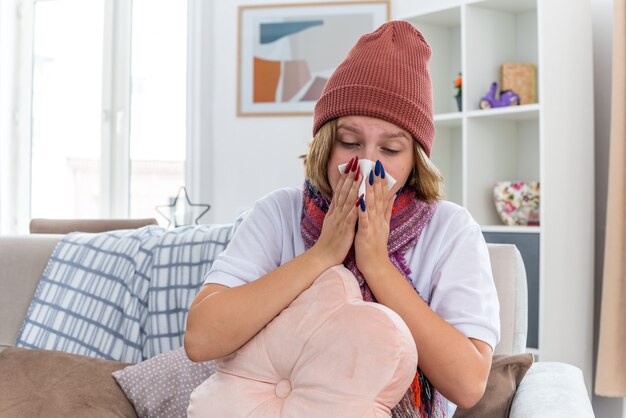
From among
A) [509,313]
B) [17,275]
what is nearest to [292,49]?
[17,275]

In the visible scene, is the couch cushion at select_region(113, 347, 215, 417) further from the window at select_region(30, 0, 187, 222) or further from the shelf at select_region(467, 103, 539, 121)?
the window at select_region(30, 0, 187, 222)

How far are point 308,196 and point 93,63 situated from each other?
3.50m

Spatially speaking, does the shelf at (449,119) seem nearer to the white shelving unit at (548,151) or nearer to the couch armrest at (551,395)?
the white shelving unit at (548,151)

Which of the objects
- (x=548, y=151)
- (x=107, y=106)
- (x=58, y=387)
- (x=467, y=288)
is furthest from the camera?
(x=107, y=106)

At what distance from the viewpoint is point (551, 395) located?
1387 millimetres

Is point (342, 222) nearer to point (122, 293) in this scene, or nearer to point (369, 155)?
point (369, 155)

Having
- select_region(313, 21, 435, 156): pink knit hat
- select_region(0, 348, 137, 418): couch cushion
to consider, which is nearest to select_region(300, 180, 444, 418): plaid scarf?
select_region(313, 21, 435, 156): pink knit hat

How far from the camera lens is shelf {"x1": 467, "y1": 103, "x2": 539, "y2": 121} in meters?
2.87

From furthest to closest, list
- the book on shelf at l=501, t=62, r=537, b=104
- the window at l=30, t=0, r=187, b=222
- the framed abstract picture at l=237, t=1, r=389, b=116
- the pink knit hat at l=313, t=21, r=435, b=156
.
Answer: the window at l=30, t=0, r=187, b=222, the framed abstract picture at l=237, t=1, r=389, b=116, the book on shelf at l=501, t=62, r=537, b=104, the pink knit hat at l=313, t=21, r=435, b=156

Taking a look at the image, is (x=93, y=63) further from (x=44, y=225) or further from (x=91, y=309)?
(x=91, y=309)

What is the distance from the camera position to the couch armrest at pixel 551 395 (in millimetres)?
1295

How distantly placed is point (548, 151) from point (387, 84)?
1649mm

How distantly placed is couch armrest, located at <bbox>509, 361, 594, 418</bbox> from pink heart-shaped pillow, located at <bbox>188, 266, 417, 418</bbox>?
0.35 meters

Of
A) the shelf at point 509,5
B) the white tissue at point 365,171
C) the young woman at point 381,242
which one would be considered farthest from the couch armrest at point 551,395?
the shelf at point 509,5
